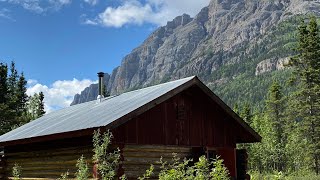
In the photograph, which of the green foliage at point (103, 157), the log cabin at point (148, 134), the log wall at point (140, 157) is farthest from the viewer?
the log wall at point (140, 157)

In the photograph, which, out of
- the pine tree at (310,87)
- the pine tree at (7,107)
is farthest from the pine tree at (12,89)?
the pine tree at (310,87)

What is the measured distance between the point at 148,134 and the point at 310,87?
109ft

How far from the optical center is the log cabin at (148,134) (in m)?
15.5

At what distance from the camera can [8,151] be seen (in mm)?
21250

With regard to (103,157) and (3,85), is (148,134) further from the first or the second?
(3,85)

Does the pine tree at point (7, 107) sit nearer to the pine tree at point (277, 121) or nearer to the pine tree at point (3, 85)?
the pine tree at point (3, 85)

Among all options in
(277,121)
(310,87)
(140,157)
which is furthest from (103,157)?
(277,121)

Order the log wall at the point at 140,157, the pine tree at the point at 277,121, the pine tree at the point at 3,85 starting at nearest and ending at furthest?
the log wall at the point at 140,157, the pine tree at the point at 3,85, the pine tree at the point at 277,121

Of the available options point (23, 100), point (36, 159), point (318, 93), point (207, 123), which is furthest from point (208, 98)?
point (23, 100)

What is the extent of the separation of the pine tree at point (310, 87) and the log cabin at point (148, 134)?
26.8m

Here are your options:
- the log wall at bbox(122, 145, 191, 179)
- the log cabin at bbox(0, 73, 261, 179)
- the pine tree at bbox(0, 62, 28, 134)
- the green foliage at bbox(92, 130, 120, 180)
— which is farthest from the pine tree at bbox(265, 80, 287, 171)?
the green foliage at bbox(92, 130, 120, 180)

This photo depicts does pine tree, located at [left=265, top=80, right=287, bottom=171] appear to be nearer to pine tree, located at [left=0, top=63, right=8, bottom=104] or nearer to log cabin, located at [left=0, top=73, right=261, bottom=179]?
pine tree, located at [left=0, top=63, right=8, bottom=104]

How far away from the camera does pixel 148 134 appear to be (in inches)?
640

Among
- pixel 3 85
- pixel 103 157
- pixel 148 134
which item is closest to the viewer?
pixel 103 157
